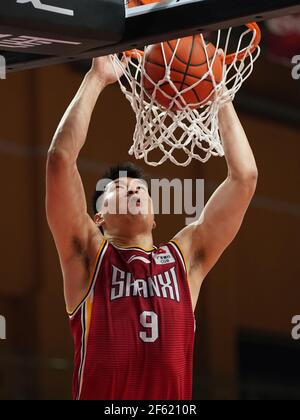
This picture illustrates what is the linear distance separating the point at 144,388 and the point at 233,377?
4410 millimetres

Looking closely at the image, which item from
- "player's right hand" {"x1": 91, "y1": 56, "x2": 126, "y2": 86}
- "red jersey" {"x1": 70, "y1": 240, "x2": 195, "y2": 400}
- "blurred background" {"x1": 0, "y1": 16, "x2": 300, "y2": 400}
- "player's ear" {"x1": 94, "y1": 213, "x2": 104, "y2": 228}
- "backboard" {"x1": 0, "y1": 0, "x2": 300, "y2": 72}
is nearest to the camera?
"backboard" {"x1": 0, "y1": 0, "x2": 300, "y2": 72}

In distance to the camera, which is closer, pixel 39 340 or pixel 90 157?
pixel 39 340

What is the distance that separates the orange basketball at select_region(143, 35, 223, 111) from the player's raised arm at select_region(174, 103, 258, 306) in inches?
9.2

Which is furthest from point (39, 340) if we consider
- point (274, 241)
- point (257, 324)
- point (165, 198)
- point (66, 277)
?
point (66, 277)

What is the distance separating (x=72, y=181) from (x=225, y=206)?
0.67m

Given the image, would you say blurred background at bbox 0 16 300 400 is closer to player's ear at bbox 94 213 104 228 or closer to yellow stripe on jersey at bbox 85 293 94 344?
player's ear at bbox 94 213 104 228

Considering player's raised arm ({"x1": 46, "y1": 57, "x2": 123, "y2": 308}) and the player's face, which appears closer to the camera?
player's raised arm ({"x1": 46, "y1": 57, "x2": 123, "y2": 308})

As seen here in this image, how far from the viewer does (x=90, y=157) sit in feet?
25.7

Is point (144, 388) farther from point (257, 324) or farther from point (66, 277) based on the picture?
point (257, 324)

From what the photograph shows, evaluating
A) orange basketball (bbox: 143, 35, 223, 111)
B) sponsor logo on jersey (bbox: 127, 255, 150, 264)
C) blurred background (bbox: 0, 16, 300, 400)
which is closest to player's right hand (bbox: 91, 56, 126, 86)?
orange basketball (bbox: 143, 35, 223, 111)

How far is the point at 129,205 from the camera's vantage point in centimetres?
404

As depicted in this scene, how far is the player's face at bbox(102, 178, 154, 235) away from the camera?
13.3ft

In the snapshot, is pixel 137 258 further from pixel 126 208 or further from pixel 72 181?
pixel 72 181

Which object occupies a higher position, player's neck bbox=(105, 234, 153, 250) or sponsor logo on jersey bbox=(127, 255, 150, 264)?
player's neck bbox=(105, 234, 153, 250)
